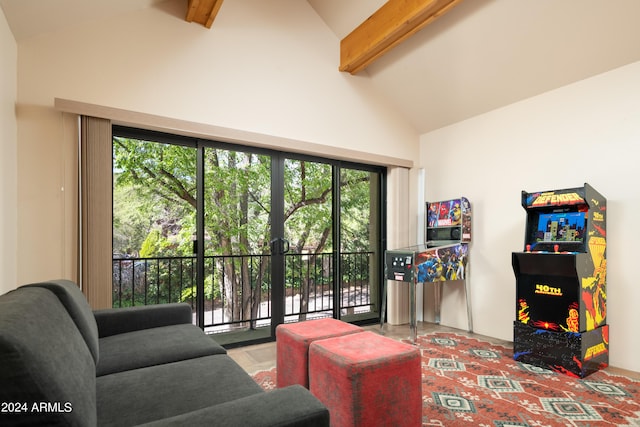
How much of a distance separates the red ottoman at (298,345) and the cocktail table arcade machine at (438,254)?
1.34 m

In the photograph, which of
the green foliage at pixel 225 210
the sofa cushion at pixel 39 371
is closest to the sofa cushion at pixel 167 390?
the sofa cushion at pixel 39 371

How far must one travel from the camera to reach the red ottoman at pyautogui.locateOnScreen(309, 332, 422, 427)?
1646 mm

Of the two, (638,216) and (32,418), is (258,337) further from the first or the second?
(638,216)

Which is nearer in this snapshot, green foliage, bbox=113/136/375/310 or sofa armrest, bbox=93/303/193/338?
sofa armrest, bbox=93/303/193/338

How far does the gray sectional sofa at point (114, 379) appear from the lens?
0.78 meters

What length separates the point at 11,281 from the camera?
226cm

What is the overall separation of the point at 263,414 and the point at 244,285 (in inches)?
116

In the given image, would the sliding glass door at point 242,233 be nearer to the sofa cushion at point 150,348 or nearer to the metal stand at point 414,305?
the metal stand at point 414,305

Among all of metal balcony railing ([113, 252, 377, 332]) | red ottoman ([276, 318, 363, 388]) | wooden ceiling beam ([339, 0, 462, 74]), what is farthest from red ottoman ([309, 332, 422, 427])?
wooden ceiling beam ([339, 0, 462, 74])

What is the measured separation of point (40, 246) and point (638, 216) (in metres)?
4.54

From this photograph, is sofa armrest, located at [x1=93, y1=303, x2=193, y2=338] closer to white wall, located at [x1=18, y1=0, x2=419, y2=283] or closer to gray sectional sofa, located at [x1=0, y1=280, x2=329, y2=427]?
gray sectional sofa, located at [x1=0, y1=280, x2=329, y2=427]

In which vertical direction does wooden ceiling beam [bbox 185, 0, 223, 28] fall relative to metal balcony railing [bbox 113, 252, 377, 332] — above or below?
above

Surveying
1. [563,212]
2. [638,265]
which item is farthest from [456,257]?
[638,265]

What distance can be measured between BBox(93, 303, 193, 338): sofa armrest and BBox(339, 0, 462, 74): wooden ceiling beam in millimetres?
2983
